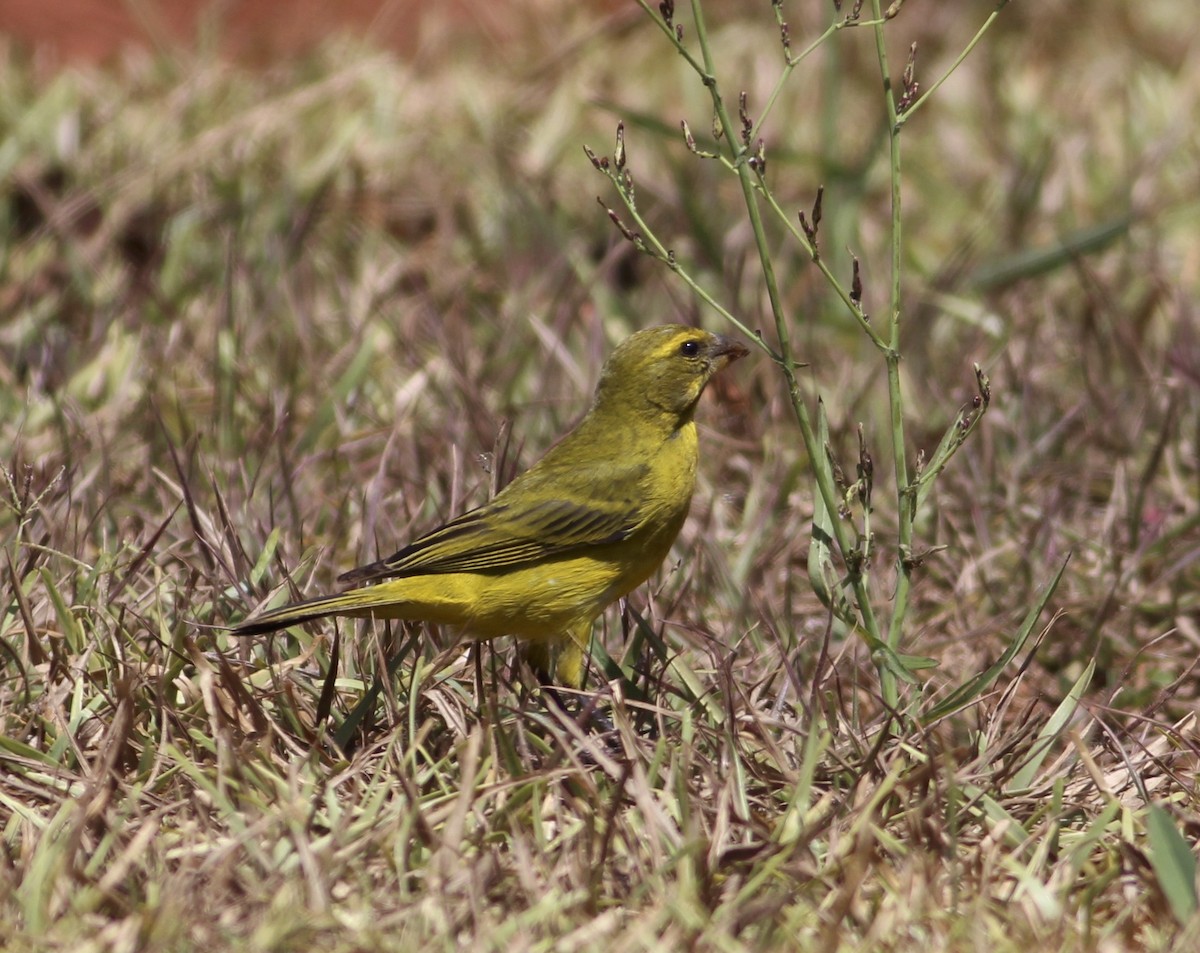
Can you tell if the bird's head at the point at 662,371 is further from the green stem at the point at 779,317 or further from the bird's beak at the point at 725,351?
the green stem at the point at 779,317

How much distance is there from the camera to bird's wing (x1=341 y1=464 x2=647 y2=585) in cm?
362

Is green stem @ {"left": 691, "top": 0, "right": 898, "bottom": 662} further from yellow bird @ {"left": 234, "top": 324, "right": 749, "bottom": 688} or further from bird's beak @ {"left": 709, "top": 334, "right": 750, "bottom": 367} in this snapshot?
bird's beak @ {"left": 709, "top": 334, "right": 750, "bottom": 367}

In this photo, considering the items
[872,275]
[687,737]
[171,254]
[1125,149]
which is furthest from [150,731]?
[1125,149]

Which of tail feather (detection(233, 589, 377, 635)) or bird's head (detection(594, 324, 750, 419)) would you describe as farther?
bird's head (detection(594, 324, 750, 419))

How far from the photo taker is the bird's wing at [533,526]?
3625mm

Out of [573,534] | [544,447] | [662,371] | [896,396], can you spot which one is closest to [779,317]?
[896,396]

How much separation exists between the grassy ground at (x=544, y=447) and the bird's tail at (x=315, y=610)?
0.09m

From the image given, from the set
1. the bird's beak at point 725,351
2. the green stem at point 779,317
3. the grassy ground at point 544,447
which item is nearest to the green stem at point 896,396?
the green stem at point 779,317

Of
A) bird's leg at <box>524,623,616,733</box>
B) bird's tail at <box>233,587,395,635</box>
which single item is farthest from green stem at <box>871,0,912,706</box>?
bird's tail at <box>233,587,395,635</box>

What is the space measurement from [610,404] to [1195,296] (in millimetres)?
2982

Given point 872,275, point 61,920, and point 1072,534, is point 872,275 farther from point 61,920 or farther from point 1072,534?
point 61,920

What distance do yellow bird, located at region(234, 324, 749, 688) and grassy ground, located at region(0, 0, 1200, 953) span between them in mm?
127

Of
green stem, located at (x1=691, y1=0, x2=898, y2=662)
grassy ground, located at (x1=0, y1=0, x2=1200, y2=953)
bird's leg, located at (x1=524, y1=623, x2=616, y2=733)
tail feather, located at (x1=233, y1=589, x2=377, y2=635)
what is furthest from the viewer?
bird's leg, located at (x1=524, y1=623, x2=616, y2=733)

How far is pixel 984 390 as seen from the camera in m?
3.08
